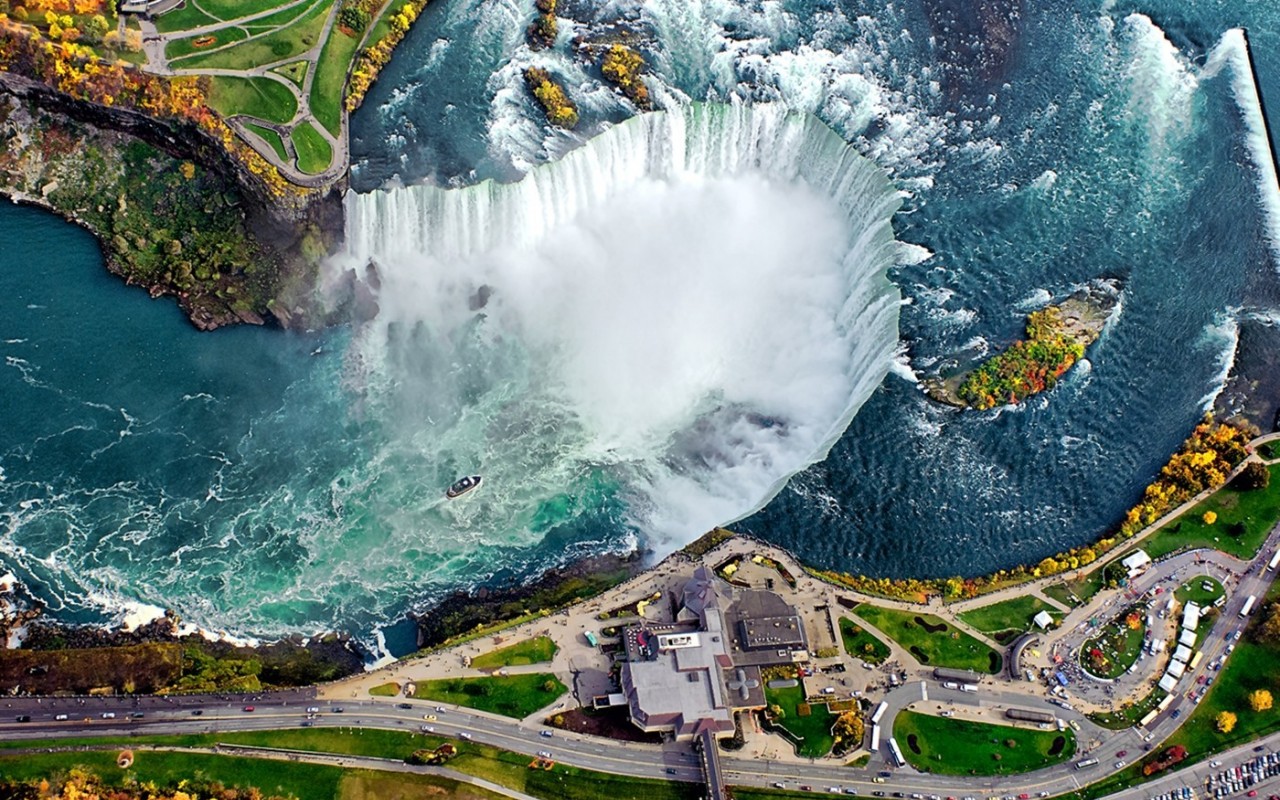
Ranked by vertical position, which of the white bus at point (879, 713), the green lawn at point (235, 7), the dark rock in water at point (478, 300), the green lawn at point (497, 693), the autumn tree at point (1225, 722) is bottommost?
the green lawn at point (497, 693)

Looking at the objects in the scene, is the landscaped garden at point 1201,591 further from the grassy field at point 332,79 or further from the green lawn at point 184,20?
the green lawn at point 184,20

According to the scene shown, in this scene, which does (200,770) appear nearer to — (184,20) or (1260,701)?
(184,20)

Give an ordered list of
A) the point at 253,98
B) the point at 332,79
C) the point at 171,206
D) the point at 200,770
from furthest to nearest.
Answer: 1. the point at 332,79
2. the point at 253,98
3. the point at 171,206
4. the point at 200,770

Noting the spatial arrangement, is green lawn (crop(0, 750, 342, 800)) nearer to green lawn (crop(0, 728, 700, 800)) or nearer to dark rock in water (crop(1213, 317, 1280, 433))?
green lawn (crop(0, 728, 700, 800))

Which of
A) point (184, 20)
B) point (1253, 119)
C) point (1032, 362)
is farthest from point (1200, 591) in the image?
point (184, 20)

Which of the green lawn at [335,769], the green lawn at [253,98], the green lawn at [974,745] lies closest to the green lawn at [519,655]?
the green lawn at [335,769]

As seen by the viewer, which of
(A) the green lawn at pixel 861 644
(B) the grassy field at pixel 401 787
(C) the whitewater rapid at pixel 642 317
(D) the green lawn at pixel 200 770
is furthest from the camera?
(C) the whitewater rapid at pixel 642 317

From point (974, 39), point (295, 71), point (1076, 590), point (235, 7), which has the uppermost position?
point (974, 39)
